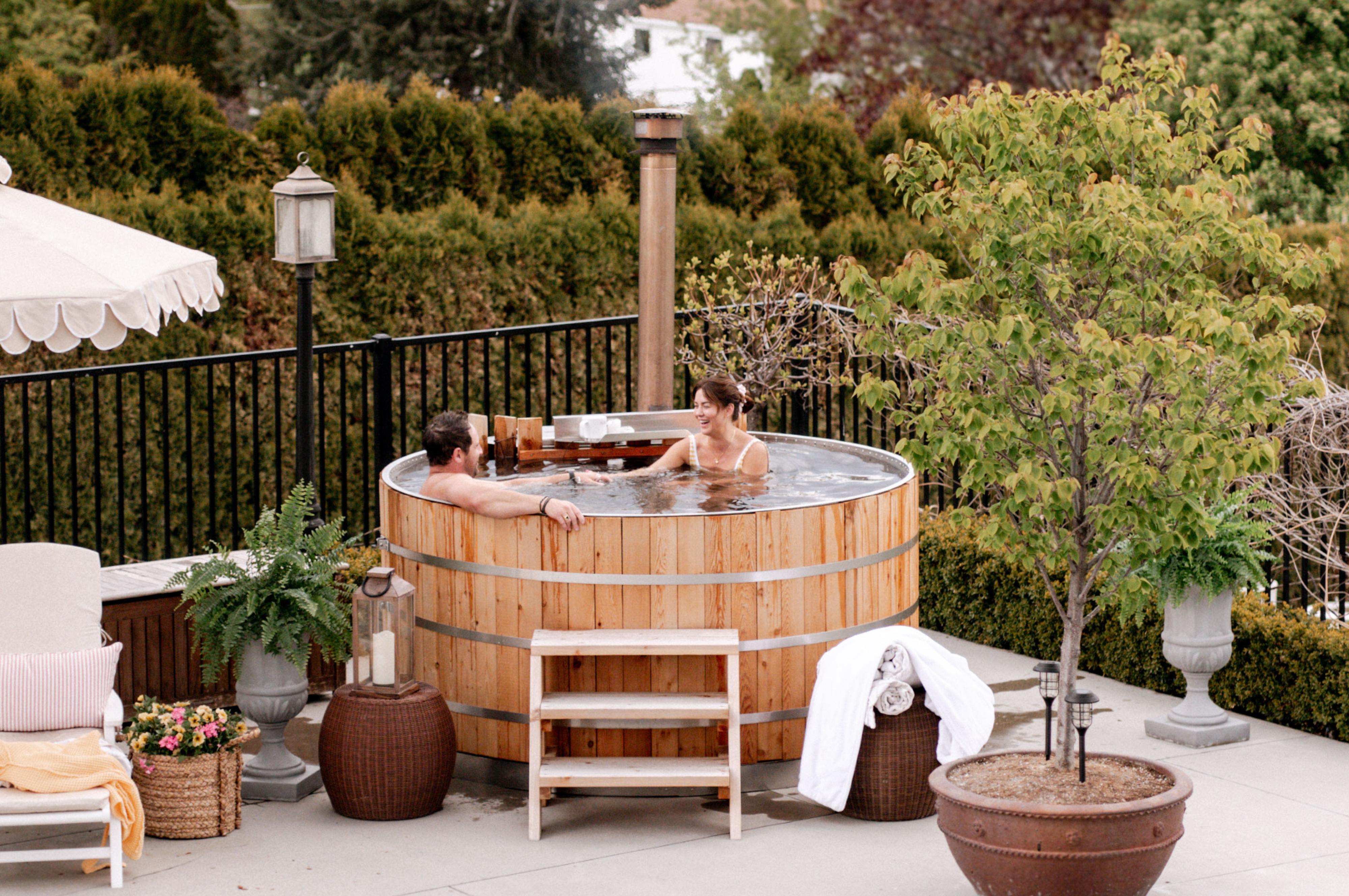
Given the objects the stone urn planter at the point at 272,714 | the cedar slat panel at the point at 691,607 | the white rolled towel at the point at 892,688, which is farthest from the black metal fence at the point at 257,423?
the white rolled towel at the point at 892,688

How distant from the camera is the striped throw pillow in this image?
6.27 meters

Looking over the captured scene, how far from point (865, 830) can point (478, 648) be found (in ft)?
5.56

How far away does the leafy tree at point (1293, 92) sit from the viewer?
20.5 m

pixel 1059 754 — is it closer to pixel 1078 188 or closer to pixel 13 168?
pixel 1078 188

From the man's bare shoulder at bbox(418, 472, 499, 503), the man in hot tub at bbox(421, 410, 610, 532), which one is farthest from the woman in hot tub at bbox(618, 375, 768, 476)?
the man's bare shoulder at bbox(418, 472, 499, 503)

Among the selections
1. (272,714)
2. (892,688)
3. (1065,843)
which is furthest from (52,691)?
(1065,843)

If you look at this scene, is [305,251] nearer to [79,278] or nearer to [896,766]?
[79,278]

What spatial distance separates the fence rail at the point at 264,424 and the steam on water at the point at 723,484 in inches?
36.1

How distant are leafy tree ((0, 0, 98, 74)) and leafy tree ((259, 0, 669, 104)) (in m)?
2.91

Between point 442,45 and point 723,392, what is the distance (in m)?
16.7

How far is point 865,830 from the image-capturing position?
6.30 m

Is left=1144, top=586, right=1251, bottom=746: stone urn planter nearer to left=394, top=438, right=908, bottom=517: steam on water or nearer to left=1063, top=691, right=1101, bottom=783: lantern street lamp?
left=394, top=438, right=908, bottom=517: steam on water

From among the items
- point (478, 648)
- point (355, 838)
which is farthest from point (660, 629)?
point (355, 838)

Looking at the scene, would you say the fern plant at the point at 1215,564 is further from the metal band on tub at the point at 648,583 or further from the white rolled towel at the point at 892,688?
the white rolled towel at the point at 892,688
